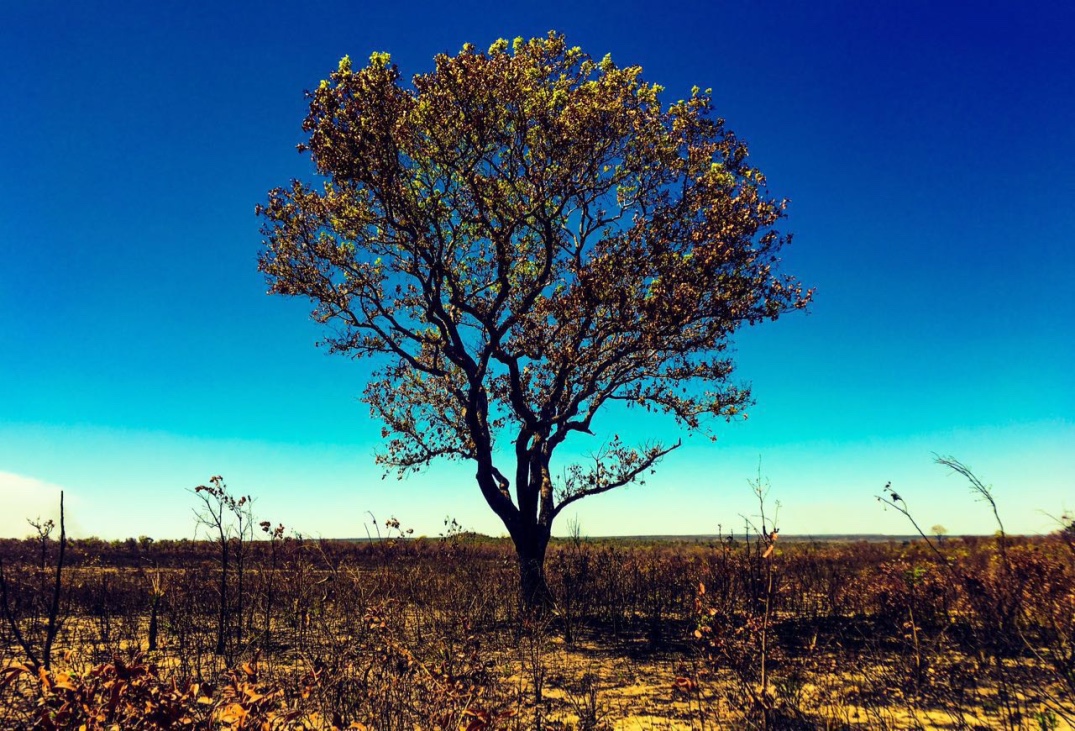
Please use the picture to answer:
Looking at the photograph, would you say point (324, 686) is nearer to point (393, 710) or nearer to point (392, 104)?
point (393, 710)

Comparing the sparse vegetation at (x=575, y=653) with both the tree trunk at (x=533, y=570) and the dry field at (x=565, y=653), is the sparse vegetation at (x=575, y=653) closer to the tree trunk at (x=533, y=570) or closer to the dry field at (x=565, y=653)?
the dry field at (x=565, y=653)

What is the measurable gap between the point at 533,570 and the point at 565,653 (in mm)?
4010

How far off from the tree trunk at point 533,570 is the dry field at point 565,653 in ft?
2.24

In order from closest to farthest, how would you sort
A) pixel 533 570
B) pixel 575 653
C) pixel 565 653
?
pixel 565 653 < pixel 575 653 < pixel 533 570

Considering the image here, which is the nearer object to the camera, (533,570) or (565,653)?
(565,653)

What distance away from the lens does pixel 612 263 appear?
46.0 ft

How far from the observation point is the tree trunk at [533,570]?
14.1 meters

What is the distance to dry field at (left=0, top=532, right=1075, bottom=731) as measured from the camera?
4.12 meters

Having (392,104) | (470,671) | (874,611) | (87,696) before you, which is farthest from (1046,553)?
(392,104)

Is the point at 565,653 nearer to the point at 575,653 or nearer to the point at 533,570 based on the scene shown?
the point at 575,653

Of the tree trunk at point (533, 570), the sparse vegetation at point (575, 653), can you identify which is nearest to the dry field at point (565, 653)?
the sparse vegetation at point (575, 653)

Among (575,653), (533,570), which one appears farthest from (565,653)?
(533,570)

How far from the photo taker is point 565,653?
10.6 m

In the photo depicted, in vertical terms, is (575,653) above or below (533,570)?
below
